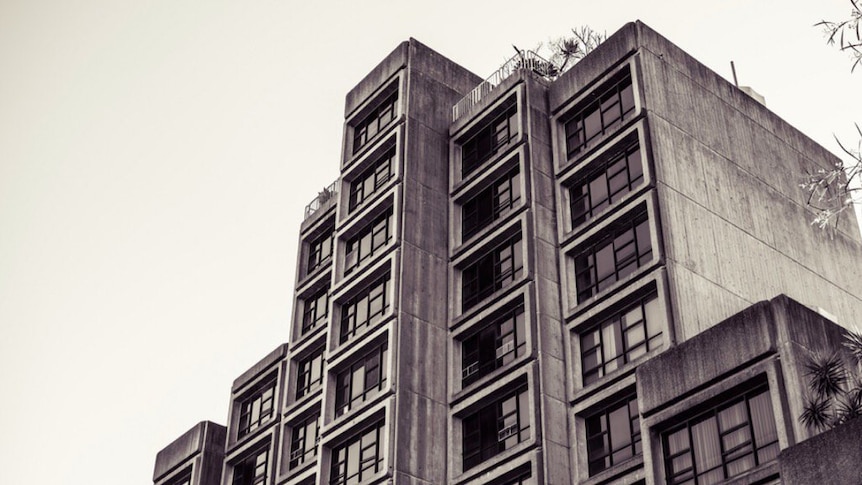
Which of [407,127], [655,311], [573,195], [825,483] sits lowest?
[825,483]

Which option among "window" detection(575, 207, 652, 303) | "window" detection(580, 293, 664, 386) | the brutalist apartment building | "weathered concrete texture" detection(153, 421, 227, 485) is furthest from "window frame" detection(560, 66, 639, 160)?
"weathered concrete texture" detection(153, 421, 227, 485)

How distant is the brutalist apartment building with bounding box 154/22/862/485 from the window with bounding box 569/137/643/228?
0.34 ft

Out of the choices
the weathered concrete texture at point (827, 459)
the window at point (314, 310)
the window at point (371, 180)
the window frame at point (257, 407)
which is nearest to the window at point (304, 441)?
the window frame at point (257, 407)

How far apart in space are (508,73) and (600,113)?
8.81 metres

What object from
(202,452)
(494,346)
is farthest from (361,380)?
(202,452)

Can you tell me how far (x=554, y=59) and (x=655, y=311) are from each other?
20.7m

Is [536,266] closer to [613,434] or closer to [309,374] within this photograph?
[613,434]

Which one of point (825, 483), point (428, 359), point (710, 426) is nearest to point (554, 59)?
point (428, 359)

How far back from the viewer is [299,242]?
71.1 metres

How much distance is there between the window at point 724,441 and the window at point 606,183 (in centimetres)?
1685

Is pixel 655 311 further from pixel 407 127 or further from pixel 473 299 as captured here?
pixel 407 127

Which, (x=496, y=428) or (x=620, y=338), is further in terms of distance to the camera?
(x=496, y=428)

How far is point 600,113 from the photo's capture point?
2237 inches

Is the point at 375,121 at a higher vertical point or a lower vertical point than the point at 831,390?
higher
